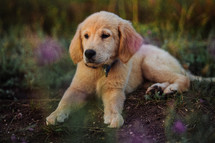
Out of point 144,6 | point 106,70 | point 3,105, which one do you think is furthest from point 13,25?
point 106,70

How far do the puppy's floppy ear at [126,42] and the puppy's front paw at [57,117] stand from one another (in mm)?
894

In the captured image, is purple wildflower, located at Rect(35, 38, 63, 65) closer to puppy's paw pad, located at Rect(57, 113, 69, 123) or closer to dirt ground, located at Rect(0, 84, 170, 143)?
dirt ground, located at Rect(0, 84, 170, 143)

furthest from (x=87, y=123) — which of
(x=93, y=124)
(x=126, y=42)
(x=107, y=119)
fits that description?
(x=126, y=42)

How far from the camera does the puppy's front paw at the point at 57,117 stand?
2.79 metres

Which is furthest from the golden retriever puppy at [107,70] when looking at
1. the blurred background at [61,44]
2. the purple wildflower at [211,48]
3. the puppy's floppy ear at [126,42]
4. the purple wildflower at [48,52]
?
the purple wildflower at [48,52]

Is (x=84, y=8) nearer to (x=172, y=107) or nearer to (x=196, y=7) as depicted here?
(x=196, y=7)

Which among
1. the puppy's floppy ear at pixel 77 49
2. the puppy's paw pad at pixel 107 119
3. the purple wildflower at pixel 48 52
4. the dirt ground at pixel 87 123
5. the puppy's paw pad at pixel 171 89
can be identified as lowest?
the dirt ground at pixel 87 123

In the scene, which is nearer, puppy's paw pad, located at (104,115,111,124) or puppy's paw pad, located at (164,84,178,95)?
puppy's paw pad, located at (104,115,111,124)

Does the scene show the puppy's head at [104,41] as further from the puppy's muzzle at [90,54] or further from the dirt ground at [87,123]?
the dirt ground at [87,123]

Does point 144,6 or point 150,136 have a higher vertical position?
point 144,6

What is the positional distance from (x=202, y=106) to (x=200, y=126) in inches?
23.4

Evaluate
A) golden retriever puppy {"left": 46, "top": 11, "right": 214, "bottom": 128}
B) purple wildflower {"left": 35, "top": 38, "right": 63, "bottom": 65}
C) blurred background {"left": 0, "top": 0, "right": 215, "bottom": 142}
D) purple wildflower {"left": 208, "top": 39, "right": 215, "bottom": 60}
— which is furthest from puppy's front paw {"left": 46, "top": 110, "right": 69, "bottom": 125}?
purple wildflower {"left": 208, "top": 39, "right": 215, "bottom": 60}

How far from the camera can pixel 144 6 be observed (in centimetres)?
700

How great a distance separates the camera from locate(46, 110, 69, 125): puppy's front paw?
2788 mm
